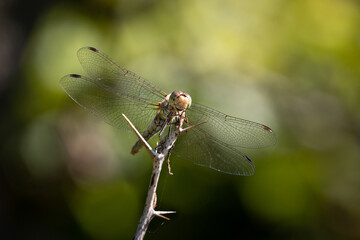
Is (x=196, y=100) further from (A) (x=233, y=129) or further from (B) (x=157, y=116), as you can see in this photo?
(B) (x=157, y=116)

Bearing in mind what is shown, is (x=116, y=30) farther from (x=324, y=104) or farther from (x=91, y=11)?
(x=324, y=104)

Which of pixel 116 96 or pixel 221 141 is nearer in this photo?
pixel 221 141

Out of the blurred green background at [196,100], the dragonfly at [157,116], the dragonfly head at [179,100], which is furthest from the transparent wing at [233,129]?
the blurred green background at [196,100]

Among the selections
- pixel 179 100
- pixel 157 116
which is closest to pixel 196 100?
pixel 157 116

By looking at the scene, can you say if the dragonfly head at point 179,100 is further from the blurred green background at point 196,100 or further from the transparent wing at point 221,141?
the blurred green background at point 196,100

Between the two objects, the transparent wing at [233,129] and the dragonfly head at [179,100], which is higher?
the dragonfly head at [179,100]

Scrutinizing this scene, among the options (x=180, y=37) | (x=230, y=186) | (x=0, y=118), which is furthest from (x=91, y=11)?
(x=230, y=186)
